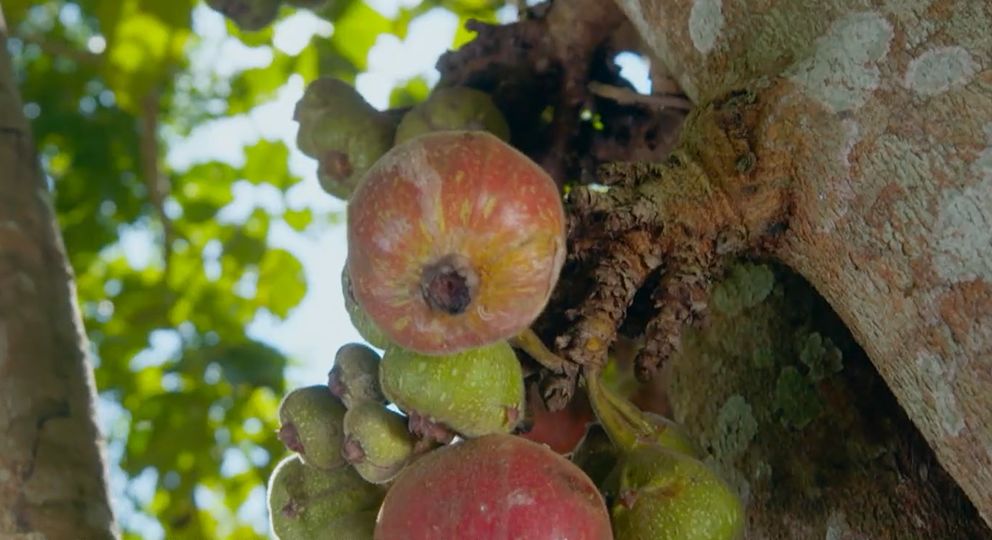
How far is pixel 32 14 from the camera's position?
4164 millimetres

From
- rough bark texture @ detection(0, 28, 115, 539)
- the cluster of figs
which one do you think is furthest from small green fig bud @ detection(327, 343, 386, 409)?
rough bark texture @ detection(0, 28, 115, 539)

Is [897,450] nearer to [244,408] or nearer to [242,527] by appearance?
[244,408]

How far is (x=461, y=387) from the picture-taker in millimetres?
1101

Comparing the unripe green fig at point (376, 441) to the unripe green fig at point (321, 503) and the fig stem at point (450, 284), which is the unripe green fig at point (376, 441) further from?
the fig stem at point (450, 284)

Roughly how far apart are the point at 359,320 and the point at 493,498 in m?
0.28

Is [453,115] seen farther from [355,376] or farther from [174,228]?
[174,228]

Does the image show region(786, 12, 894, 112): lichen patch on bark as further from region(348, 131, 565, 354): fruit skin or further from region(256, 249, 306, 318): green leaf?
region(256, 249, 306, 318): green leaf


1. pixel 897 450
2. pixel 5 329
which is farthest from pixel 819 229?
pixel 5 329

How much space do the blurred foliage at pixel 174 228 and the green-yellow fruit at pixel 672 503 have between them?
6.07 ft

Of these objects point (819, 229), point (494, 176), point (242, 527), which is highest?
point (494, 176)

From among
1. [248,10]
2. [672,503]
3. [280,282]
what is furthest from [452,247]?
[280,282]

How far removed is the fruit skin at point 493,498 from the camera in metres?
1.04

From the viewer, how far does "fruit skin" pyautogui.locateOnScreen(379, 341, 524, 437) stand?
1106 mm

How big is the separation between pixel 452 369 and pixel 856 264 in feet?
1.35
